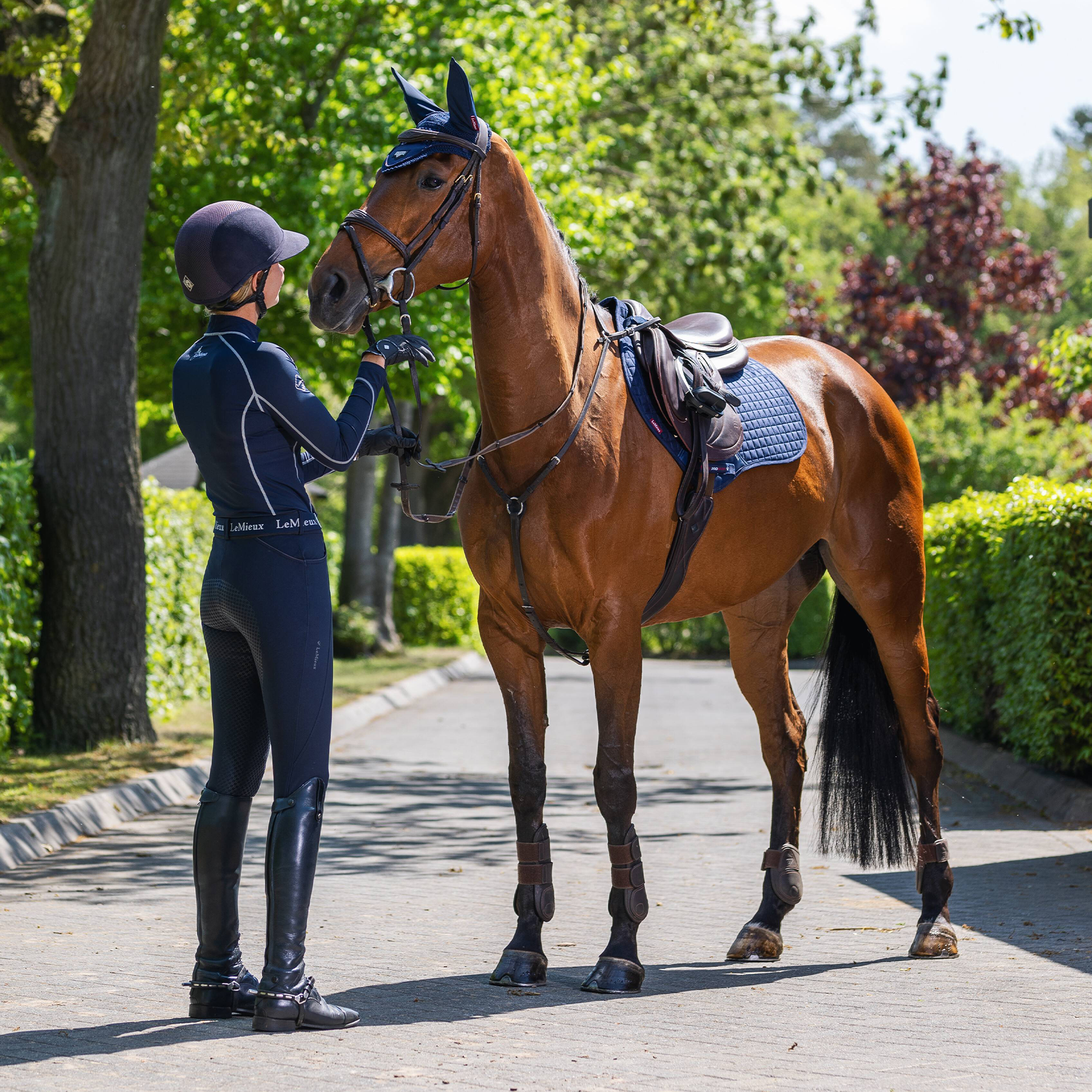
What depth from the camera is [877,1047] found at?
13.9 feet

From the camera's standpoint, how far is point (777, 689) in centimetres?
619

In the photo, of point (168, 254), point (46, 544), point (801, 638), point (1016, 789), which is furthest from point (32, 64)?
point (801, 638)

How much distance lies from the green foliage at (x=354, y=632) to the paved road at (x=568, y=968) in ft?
43.7

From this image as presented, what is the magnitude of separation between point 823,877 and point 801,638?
66.8ft

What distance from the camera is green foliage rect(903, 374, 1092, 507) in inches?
948

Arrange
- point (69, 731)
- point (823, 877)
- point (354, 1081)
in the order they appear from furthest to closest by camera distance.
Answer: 1. point (69, 731)
2. point (823, 877)
3. point (354, 1081)

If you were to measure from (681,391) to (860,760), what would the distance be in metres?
1.96

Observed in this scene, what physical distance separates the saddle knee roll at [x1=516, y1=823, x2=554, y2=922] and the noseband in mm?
1663

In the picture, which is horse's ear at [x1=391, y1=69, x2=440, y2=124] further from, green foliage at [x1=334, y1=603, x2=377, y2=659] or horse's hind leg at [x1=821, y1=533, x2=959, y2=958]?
green foliage at [x1=334, y1=603, x2=377, y2=659]

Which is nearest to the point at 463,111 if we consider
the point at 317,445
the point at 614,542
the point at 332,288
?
the point at 332,288

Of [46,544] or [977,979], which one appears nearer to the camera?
[977,979]

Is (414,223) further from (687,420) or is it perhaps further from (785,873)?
(785,873)

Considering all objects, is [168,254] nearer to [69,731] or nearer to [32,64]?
[32,64]

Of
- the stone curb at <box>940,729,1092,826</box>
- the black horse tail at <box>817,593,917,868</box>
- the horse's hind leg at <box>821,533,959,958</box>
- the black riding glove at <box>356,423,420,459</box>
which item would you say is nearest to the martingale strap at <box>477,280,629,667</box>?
the black riding glove at <box>356,423,420,459</box>
